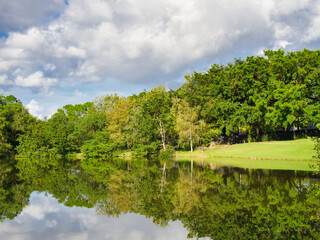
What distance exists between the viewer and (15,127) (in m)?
67.5

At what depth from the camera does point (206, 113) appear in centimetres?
5194

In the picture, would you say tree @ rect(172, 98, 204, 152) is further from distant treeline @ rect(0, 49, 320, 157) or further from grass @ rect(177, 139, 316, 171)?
grass @ rect(177, 139, 316, 171)

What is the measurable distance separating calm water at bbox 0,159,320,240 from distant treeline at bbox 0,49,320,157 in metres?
27.2

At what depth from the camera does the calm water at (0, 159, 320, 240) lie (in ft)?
36.2

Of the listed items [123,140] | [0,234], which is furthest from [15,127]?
[0,234]

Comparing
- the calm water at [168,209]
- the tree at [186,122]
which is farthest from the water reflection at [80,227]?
the tree at [186,122]

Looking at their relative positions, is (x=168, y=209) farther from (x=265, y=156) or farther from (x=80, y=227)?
(x=265, y=156)

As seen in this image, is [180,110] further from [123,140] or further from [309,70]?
[309,70]

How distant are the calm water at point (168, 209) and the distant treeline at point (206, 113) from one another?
2719 cm

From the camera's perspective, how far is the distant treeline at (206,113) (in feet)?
151

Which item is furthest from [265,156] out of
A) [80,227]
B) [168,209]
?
[80,227]

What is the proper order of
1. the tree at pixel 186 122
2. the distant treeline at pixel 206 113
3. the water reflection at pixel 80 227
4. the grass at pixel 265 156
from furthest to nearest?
the tree at pixel 186 122
the distant treeline at pixel 206 113
the grass at pixel 265 156
the water reflection at pixel 80 227

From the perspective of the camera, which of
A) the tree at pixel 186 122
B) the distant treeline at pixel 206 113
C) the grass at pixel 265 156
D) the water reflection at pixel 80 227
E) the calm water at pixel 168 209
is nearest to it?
the calm water at pixel 168 209

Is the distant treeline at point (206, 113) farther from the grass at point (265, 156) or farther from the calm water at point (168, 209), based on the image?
the calm water at point (168, 209)
